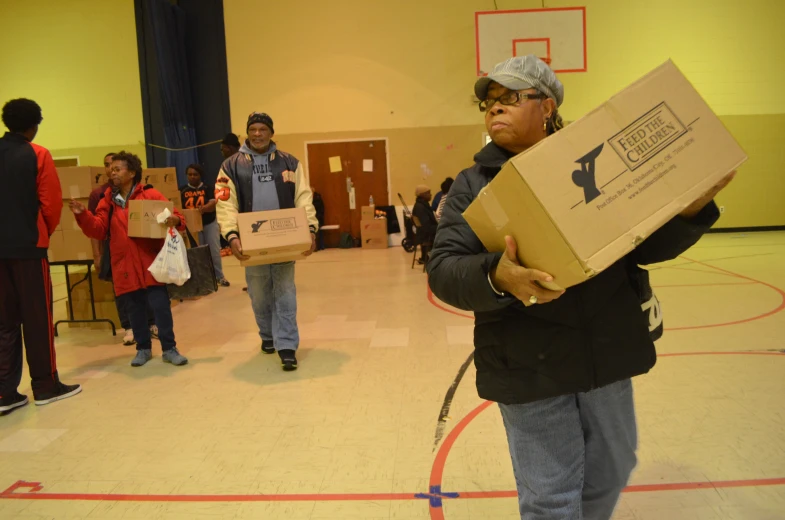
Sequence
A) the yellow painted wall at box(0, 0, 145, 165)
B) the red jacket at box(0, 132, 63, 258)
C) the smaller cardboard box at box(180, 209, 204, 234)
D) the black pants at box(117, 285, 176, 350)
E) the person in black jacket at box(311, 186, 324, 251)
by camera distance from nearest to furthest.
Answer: the red jacket at box(0, 132, 63, 258), the black pants at box(117, 285, 176, 350), the smaller cardboard box at box(180, 209, 204, 234), the yellow painted wall at box(0, 0, 145, 165), the person in black jacket at box(311, 186, 324, 251)

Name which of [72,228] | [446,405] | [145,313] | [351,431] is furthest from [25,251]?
[446,405]

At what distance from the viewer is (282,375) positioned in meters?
3.94

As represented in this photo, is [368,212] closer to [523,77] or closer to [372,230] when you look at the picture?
[372,230]

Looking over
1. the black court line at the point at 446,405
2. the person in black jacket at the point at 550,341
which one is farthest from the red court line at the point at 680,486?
the person in black jacket at the point at 550,341

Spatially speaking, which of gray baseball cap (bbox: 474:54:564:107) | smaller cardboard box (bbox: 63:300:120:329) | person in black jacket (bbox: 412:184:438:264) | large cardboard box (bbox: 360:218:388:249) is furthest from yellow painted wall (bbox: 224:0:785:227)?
gray baseball cap (bbox: 474:54:564:107)

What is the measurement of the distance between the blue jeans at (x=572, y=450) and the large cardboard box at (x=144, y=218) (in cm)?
324

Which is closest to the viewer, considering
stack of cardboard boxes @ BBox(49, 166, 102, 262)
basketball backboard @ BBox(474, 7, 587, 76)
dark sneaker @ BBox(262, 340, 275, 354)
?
dark sneaker @ BBox(262, 340, 275, 354)

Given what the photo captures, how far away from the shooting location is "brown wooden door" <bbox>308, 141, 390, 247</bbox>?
37.0 feet

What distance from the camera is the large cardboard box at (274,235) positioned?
369cm

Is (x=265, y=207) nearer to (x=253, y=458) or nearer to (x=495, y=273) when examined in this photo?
(x=253, y=458)

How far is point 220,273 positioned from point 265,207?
12.9ft

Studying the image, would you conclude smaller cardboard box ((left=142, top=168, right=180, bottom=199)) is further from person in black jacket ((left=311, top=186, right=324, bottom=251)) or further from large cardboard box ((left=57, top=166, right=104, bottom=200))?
person in black jacket ((left=311, top=186, right=324, bottom=251))

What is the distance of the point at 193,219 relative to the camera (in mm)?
6449

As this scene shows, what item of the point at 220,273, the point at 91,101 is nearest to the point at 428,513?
the point at 220,273
